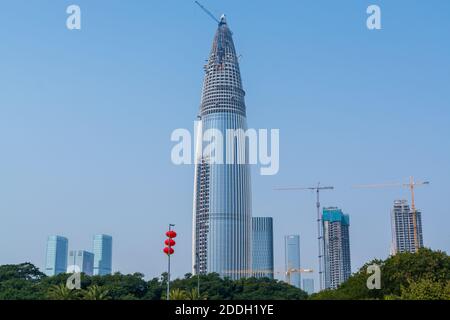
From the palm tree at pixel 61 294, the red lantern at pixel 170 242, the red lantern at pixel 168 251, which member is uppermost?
the red lantern at pixel 170 242

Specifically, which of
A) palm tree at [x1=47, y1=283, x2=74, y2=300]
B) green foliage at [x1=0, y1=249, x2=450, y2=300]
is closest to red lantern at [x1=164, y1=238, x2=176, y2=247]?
green foliage at [x1=0, y1=249, x2=450, y2=300]

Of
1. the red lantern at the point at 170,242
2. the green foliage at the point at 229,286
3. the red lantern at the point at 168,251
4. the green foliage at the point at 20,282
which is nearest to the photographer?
the red lantern at the point at 168,251

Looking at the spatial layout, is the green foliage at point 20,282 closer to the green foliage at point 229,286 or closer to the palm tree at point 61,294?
the green foliage at point 229,286

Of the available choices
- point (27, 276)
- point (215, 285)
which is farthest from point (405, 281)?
point (27, 276)

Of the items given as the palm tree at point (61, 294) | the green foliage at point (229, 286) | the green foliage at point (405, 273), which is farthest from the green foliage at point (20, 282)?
the green foliage at point (405, 273)

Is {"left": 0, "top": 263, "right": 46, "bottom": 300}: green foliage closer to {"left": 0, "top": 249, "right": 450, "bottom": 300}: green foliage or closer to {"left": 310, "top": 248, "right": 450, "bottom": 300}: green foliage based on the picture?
{"left": 0, "top": 249, "right": 450, "bottom": 300}: green foliage

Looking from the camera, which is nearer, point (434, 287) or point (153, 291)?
point (434, 287)

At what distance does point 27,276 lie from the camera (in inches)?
5226

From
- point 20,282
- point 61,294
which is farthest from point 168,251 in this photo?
point 20,282

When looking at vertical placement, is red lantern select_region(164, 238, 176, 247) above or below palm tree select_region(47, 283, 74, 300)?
above
